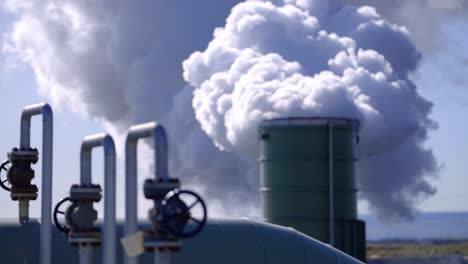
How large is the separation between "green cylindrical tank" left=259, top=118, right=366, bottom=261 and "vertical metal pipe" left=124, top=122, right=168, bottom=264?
1212 inches

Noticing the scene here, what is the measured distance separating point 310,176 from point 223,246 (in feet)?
68.8

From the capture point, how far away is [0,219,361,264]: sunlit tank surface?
25.8 metres

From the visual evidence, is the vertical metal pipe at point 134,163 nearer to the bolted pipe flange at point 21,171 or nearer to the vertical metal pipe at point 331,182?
the bolted pipe flange at point 21,171

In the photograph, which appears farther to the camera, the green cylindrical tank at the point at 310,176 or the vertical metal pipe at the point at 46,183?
the green cylindrical tank at the point at 310,176

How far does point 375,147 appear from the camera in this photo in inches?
2143

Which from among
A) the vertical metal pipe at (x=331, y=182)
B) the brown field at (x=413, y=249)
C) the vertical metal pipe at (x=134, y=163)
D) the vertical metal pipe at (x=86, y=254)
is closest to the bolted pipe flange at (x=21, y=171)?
the vertical metal pipe at (x=86, y=254)

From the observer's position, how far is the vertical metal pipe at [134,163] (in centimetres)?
1592

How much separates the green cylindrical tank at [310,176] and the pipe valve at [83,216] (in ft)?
94.9

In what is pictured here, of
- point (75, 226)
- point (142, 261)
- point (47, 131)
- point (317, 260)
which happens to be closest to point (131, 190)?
point (75, 226)

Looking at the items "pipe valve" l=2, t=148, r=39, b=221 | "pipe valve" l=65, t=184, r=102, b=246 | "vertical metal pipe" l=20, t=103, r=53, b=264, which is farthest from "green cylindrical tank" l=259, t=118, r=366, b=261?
"pipe valve" l=65, t=184, r=102, b=246

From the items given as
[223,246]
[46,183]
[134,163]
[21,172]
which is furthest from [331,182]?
[134,163]

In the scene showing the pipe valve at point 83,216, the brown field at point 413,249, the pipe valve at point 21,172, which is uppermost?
the brown field at point 413,249

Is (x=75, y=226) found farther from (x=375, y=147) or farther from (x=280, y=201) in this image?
(x=375, y=147)

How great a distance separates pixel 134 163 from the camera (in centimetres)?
1680
